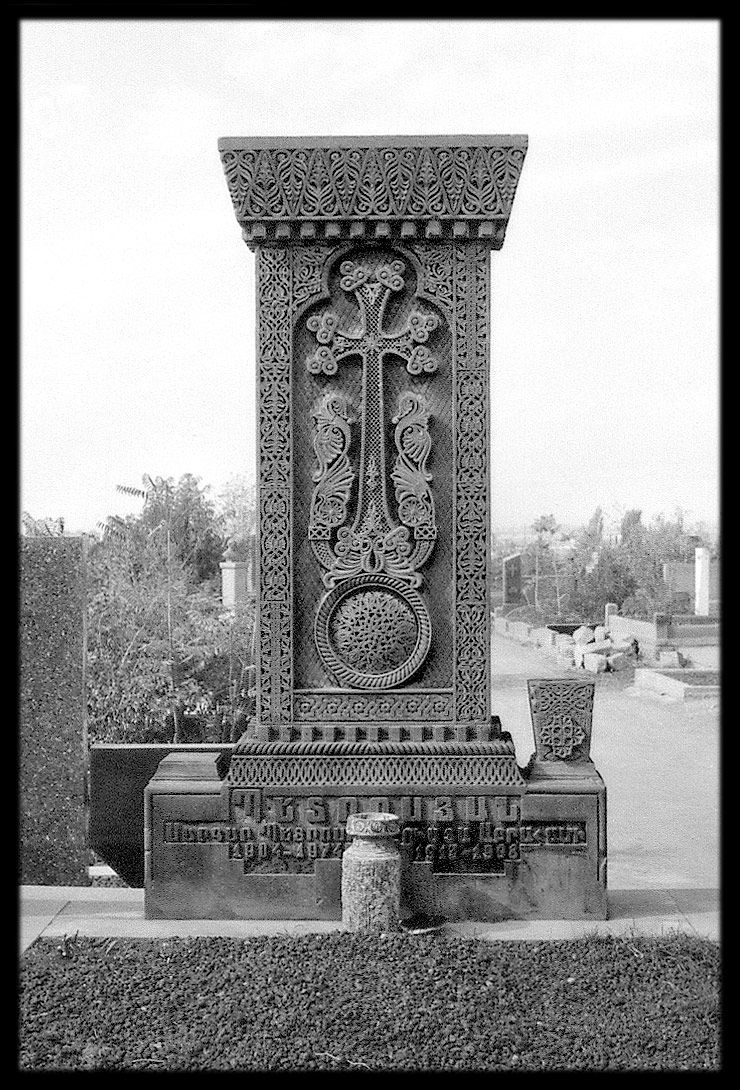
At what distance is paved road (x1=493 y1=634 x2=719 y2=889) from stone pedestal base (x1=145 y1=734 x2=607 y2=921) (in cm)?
92

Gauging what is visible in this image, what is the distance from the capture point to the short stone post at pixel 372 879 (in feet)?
17.9

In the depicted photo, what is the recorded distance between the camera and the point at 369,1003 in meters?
4.48

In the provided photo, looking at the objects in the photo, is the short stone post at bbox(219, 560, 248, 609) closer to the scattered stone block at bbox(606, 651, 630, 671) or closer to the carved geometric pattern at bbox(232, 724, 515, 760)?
the scattered stone block at bbox(606, 651, 630, 671)

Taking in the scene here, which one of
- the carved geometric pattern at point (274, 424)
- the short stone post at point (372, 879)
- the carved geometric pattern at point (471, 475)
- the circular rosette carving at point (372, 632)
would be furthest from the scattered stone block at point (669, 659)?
the short stone post at point (372, 879)

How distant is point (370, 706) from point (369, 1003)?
1.94 m

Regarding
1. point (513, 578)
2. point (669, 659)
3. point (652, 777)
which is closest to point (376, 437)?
point (652, 777)

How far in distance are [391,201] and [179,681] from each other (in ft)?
22.5

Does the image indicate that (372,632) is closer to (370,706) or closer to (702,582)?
(370,706)

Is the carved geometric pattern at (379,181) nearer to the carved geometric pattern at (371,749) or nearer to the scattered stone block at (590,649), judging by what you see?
the carved geometric pattern at (371,749)

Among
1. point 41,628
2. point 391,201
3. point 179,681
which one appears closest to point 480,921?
point 41,628

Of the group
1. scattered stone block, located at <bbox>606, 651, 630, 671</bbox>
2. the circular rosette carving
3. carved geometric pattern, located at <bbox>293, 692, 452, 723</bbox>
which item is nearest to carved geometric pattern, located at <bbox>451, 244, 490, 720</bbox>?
carved geometric pattern, located at <bbox>293, 692, 452, 723</bbox>

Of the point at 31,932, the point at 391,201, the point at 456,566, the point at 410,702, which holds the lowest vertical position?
the point at 31,932

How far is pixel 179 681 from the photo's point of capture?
1138 cm
